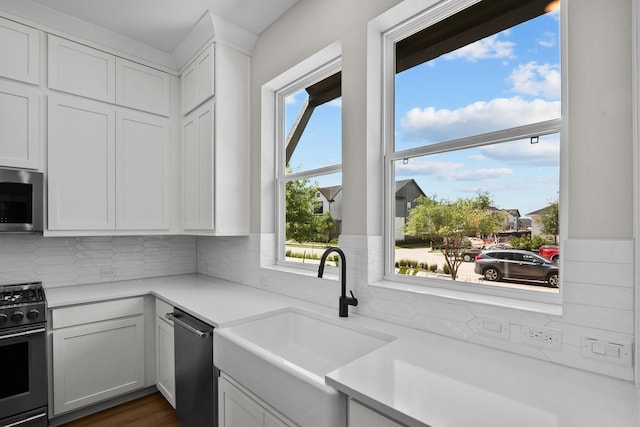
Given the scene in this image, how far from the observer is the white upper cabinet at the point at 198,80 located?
2.51 metres

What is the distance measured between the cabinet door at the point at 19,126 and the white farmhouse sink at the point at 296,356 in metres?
1.88

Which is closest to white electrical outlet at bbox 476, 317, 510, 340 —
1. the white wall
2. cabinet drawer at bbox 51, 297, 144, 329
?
the white wall

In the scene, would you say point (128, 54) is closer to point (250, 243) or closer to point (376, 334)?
point (250, 243)

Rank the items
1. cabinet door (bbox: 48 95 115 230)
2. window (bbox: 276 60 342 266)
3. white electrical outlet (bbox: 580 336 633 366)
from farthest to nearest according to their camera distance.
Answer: cabinet door (bbox: 48 95 115 230), window (bbox: 276 60 342 266), white electrical outlet (bbox: 580 336 633 366)

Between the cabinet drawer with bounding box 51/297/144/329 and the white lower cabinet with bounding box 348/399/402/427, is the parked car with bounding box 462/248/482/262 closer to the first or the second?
the white lower cabinet with bounding box 348/399/402/427

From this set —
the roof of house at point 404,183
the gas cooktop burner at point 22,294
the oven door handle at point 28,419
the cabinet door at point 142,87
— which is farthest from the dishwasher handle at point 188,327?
the cabinet door at point 142,87

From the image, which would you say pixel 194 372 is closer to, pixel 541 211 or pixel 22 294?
pixel 22 294

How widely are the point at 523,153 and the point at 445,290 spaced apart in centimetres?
70

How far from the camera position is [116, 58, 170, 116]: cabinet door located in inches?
105

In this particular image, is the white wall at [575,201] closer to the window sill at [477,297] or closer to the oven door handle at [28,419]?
the window sill at [477,297]

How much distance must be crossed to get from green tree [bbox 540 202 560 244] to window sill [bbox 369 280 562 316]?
0.26 metres

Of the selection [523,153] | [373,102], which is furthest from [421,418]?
[373,102]

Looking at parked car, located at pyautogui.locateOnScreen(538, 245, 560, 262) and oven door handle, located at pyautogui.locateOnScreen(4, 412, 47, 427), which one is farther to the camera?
oven door handle, located at pyautogui.locateOnScreen(4, 412, 47, 427)

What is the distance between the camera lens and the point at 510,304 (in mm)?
1312
